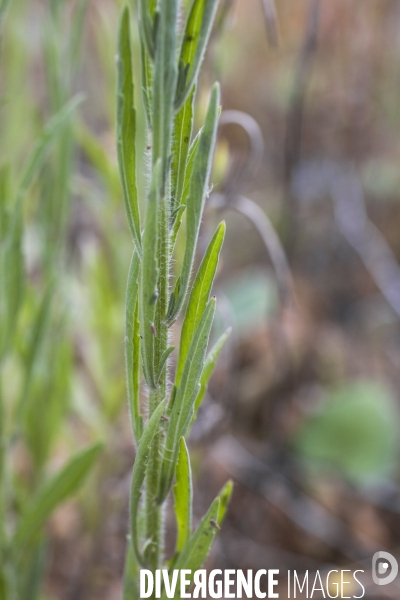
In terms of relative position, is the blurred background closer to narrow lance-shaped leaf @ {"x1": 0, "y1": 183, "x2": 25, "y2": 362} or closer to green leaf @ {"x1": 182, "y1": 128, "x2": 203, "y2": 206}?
narrow lance-shaped leaf @ {"x1": 0, "y1": 183, "x2": 25, "y2": 362}

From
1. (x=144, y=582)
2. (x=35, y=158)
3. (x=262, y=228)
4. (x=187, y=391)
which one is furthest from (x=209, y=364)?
(x=262, y=228)

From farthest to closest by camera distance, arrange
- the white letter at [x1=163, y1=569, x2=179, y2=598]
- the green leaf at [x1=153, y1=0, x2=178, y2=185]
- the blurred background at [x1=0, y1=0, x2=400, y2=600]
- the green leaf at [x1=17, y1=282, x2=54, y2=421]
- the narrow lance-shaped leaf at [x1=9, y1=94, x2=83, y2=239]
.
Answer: the blurred background at [x1=0, y1=0, x2=400, y2=600], the green leaf at [x1=17, y1=282, x2=54, y2=421], the narrow lance-shaped leaf at [x1=9, y1=94, x2=83, y2=239], the white letter at [x1=163, y1=569, x2=179, y2=598], the green leaf at [x1=153, y1=0, x2=178, y2=185]

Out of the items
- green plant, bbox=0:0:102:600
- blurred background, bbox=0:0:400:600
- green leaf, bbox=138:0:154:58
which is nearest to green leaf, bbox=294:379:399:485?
blurred background, bbox=0:0:400:600

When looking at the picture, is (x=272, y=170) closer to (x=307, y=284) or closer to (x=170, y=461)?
(x=307, y=284)

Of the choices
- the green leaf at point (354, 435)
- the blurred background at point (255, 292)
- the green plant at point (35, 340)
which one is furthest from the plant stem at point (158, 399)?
the green leaf at point (354, 435)

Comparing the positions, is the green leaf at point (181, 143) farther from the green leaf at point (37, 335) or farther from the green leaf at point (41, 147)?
the green leaf at point (37, 335)

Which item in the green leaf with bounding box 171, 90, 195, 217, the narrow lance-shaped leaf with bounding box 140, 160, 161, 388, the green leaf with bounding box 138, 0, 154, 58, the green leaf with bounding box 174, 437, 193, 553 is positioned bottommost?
Answer: the green leaf with bounding box 174, 437, 193, 553
